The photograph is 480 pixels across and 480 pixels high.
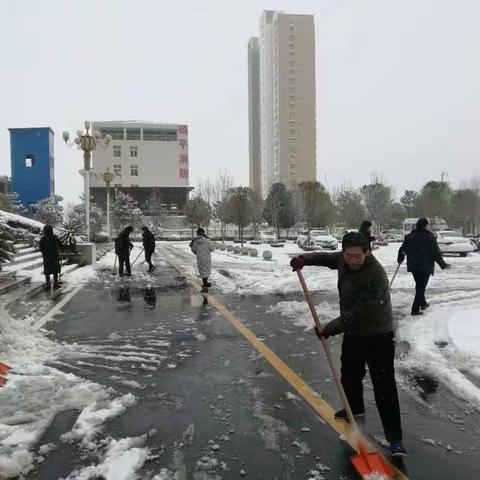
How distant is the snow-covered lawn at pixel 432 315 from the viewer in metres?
5.98

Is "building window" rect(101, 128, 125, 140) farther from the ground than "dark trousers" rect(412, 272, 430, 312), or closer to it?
farther from the ground

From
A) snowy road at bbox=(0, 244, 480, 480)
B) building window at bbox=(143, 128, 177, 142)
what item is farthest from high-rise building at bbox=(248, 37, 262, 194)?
snowy road at bbox=(0, 244, 480, 480)

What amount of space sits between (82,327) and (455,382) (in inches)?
231

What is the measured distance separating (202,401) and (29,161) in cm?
6204

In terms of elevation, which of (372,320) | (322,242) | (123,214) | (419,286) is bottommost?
(322,242)

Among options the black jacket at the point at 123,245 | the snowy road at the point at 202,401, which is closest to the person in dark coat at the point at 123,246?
the black jacket at the point at 123,245

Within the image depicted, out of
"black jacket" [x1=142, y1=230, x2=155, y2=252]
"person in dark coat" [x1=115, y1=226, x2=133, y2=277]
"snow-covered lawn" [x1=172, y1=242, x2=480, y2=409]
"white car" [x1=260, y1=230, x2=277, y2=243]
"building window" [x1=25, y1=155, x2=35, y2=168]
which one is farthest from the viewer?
"building window" [x1=25, y1=155, x2=35, y2=168]

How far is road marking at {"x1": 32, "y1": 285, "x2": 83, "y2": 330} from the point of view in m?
8.88

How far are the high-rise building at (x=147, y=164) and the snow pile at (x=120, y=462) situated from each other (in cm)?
8479

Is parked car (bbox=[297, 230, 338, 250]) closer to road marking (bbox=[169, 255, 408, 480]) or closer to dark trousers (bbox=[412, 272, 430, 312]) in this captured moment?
dark trousers (bbox=[412, 272, 430, 312])

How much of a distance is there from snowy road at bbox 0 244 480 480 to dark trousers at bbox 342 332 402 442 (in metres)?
0.24

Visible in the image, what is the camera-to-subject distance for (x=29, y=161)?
200 feet

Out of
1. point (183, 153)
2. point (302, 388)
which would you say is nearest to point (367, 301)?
point (302, 388)

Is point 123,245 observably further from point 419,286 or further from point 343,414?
point 343,414
